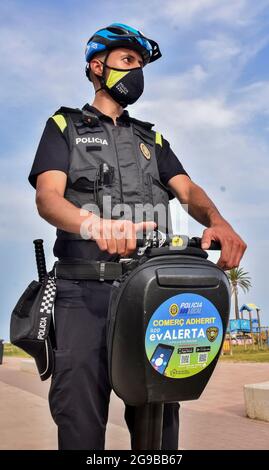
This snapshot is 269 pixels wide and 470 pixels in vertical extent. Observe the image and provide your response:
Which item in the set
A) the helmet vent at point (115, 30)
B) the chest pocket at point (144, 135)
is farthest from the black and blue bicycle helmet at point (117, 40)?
the chest pocket at point (144, 135)

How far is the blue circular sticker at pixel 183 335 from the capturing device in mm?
1555

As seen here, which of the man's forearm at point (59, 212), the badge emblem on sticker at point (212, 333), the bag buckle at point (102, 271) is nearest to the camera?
the badge emblem on sticker at point (212, 333)

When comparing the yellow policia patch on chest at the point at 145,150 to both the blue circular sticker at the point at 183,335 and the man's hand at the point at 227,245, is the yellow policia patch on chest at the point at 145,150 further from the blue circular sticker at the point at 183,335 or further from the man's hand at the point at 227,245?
the blue circular sticker at the point at 183,335

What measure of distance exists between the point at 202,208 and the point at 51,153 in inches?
25.9

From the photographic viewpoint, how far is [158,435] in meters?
1.75

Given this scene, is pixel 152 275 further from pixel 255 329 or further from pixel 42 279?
pixel 255 329

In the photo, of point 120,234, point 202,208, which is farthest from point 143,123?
point 120,234

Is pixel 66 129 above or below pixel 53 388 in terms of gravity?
above

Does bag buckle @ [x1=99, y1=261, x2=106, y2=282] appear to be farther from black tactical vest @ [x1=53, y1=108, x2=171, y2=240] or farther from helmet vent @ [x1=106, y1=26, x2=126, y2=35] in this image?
helmet vent @ [x1=106, y1=26, x2=126, y2=35]

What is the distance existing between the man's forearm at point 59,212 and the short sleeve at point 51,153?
0.14 m

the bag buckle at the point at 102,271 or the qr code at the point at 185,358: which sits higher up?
the bag buckle at the point at 102,271

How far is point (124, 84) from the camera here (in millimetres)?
2336

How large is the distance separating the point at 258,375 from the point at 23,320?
478 inches

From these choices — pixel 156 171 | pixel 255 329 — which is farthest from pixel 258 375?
pixel 255 329
